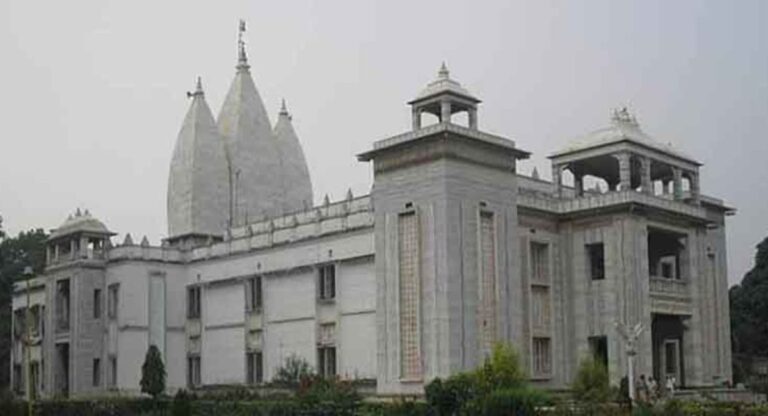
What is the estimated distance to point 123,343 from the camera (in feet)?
156

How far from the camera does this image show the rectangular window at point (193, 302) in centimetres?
4806

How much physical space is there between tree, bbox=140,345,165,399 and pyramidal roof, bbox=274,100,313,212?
13.8 m

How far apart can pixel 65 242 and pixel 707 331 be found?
94.1 feet

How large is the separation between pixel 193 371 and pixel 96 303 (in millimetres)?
5365

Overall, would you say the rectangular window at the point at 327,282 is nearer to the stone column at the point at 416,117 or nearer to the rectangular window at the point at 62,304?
the stone column at the point at 416,117

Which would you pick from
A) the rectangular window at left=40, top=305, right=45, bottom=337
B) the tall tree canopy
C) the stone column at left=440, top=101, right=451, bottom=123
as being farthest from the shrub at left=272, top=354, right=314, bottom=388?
the tall tree canopy

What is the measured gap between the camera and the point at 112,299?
48312mm

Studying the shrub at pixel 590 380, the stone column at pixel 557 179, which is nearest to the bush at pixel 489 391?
the shrub at pixel 590 380

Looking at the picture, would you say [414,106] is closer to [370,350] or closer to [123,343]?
[370,350]

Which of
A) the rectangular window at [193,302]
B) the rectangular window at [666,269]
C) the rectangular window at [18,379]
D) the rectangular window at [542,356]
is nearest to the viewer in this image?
the rectangular window at [542,356]

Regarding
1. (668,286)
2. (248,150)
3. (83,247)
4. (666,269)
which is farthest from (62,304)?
(668,286)

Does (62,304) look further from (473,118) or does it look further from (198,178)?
(473,118)

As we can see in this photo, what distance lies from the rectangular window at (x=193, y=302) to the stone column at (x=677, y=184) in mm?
20451

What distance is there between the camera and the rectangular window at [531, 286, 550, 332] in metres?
37.3
